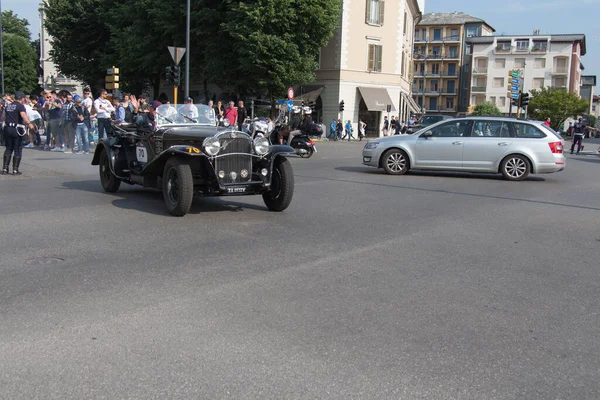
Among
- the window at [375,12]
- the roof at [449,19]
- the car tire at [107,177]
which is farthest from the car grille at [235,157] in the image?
the roof at [449,19]

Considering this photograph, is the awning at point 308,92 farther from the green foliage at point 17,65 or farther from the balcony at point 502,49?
the balcony at point 502,49

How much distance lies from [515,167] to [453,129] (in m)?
1.75

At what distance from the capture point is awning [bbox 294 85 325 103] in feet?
154

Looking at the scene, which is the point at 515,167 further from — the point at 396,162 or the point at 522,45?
the point at 522,45

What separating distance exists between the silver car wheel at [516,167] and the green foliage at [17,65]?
75.2 m

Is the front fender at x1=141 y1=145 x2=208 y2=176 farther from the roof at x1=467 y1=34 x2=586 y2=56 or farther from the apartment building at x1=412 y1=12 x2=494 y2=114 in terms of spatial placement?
the apartment building at x1=412 y1=12 x2=494 y2=114

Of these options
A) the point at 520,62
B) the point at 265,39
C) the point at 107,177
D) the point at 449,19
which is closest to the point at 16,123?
the point at 107,177

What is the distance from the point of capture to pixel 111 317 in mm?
4297

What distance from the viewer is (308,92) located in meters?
47.2

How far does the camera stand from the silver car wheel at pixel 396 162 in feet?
49.3

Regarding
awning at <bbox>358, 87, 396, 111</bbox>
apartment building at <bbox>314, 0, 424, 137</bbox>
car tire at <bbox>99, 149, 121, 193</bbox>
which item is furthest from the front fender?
awning at <bbox>358, 87, 396, 111</bbox>

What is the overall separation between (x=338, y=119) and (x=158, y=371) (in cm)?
4375

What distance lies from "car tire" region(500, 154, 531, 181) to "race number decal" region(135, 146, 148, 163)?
890cm

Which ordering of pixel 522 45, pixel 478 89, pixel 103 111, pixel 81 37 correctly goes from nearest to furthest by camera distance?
1. pixel 103 111
2. pixel 81 37
3. pixel 522 45
4. pixel 478 89
